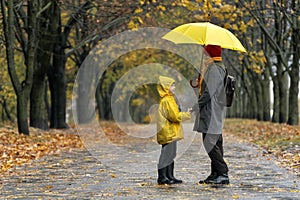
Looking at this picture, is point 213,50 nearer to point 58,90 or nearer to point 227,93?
point 227,93

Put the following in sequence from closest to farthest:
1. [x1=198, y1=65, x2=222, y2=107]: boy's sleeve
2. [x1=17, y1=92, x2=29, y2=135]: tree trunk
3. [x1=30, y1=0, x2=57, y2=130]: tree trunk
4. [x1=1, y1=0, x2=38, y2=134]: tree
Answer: [x1=198, y1=65, x2=222, y2=107]: boy's sleeve, [x1=1, y1=0, x2=38, y2=134]: tree, [x1=17, y1=92, x2=29, y2=135]: tree trunk, [x1=30, y1=0, x2=57, y2=130]: tree trunk

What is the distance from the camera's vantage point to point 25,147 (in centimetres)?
1767

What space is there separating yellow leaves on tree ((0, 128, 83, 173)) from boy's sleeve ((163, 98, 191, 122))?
3.84 metres

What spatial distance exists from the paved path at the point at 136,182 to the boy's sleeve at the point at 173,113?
1094 millimetres

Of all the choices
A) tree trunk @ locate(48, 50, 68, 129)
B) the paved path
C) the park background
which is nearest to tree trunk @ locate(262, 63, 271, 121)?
the park background

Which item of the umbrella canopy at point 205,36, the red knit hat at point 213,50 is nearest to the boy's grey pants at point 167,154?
the red knit hat at point 213,50

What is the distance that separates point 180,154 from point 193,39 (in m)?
6.71

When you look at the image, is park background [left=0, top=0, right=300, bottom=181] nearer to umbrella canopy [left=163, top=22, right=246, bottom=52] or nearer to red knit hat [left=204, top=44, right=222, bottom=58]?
umbrella canopy [left=163, top=22, right=246, bottom=52]

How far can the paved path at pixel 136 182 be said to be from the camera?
9398 millimetres

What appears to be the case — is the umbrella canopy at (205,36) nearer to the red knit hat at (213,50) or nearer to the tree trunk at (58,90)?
the red knit hat at (213,50)

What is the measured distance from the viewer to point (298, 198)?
889cm

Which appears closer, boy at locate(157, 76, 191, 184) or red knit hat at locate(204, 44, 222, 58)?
boy at locate(157, 76, 191, 184)

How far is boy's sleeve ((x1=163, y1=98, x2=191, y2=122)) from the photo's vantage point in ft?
34.4

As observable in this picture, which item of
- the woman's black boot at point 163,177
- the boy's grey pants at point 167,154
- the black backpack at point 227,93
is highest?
the black backpack at point 227,93
